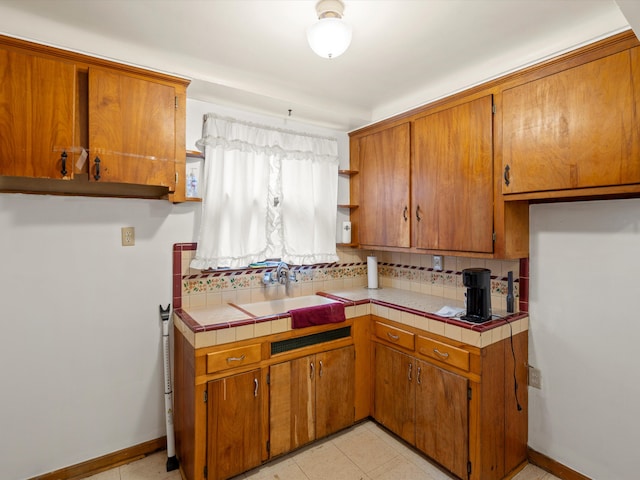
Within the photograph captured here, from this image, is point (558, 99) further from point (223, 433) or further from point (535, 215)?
point (223, 433)

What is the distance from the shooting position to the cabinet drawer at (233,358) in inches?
72.4

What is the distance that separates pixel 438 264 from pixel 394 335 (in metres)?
0.72

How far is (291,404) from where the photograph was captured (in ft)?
6.97

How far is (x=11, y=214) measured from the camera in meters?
1.82

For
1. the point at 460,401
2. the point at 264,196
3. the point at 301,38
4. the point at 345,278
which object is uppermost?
the point at 301,38

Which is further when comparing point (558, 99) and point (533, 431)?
point (533, 431)

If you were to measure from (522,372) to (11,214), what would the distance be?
306 centimetres

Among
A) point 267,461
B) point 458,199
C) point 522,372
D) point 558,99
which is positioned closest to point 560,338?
point 522,372

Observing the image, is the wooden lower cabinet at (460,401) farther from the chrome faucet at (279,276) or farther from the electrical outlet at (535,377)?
the chrome faucet at (279,276)

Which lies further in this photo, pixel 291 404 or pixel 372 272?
pixel 372 272

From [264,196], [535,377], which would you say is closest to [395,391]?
[535,377]

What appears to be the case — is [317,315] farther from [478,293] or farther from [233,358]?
[478,293]

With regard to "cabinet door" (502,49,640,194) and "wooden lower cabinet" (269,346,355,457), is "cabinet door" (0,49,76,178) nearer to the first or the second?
"wooden lower cabinet" (269,346,355,457)

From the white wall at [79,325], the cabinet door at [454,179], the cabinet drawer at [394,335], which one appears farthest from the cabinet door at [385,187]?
the white wall at [79,325]
